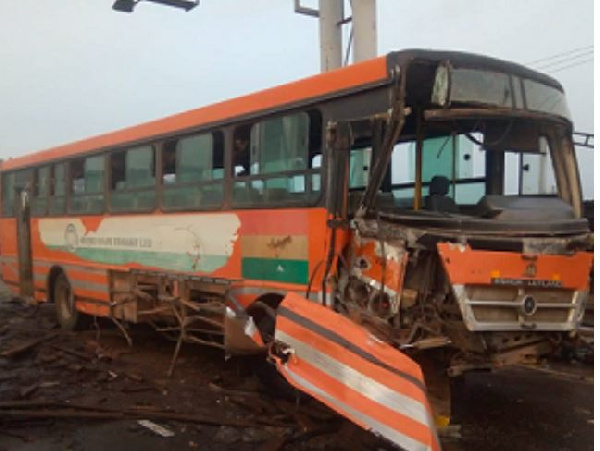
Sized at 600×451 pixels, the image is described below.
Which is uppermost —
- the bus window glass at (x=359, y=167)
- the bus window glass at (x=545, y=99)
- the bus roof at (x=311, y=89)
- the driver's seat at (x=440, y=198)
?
the bus roof at (x=311, y=89)

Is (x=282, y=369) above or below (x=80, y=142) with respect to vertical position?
below

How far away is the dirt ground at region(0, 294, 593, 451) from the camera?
5230mm

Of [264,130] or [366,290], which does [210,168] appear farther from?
[366,290]

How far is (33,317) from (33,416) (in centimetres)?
699

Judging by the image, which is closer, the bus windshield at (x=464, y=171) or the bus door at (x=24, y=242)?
the bus windshield at (x=464, y=171)

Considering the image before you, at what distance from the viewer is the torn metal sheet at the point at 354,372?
4.20 m

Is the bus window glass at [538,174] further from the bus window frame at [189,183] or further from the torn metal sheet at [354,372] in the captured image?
the bus window frame at [189,183]

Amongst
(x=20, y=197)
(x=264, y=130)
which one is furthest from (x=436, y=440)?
(x=20, y=197)

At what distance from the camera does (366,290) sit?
5.04 meters

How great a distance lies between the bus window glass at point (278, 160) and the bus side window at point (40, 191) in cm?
545

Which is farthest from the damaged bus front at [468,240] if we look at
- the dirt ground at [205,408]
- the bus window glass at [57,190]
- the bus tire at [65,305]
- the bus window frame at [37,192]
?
the bus window frame at [37,192]

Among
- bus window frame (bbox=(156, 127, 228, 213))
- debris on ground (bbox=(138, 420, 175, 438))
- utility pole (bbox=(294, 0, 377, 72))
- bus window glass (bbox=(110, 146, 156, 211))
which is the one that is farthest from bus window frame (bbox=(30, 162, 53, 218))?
debris on ground (bbox=(138, 420, 175, 438))

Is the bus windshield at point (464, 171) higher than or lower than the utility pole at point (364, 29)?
lower

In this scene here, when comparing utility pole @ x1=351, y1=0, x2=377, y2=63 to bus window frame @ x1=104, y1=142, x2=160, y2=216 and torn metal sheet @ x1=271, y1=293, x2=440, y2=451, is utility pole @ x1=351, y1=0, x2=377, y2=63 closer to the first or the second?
bus window frame @ x1=104, y1=142, x2=160, y2=216
